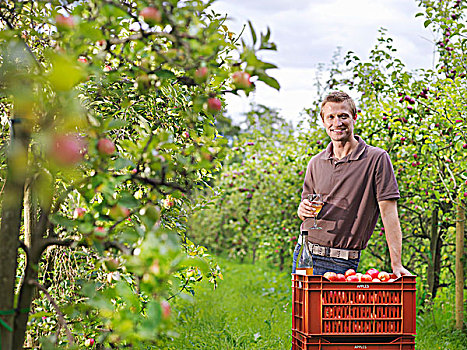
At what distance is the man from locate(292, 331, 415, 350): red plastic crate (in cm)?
59

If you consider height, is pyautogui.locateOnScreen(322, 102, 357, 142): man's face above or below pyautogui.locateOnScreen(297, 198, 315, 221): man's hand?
above

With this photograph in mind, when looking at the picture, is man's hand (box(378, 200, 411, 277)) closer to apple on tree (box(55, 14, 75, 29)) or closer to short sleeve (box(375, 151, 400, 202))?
short sleeve (box(375, 151, 400, 202))

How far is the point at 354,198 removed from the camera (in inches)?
112

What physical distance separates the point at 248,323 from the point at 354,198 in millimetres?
2218

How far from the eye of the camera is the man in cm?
276

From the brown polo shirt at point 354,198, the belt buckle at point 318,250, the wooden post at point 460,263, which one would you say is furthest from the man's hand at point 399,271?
the wooden post at point 460,263

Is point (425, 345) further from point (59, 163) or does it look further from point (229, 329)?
point (59, 163)

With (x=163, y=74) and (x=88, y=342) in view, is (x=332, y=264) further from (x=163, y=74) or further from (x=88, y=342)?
(x=163, y=74)

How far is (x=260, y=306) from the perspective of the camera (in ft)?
18.0

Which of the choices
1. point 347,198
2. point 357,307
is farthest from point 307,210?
point 357,307

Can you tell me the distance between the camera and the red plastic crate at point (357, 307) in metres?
2.16

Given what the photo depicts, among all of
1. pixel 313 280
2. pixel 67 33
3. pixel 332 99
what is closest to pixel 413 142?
pixel 332 99

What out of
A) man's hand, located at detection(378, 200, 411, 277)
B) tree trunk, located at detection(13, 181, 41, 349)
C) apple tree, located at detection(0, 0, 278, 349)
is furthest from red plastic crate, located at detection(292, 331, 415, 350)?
tree trunk, located at detection(13, 181, 41, 349)

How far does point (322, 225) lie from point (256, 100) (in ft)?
25.1
